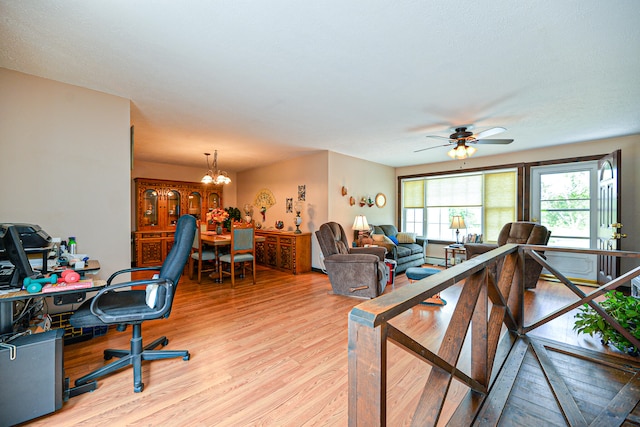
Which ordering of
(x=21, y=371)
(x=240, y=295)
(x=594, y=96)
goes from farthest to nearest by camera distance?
(x=240, y=295), (x=594, y=96), (x=21, y=371)

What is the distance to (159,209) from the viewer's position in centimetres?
633

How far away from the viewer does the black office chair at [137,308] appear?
70.0 inches

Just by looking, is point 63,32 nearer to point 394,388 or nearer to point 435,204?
point 394,388

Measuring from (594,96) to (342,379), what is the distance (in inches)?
149

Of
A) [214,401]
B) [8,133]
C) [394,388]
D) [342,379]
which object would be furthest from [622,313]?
[8,133]

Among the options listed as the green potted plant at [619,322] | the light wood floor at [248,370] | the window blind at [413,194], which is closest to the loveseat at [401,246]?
the window blind at [413,194]

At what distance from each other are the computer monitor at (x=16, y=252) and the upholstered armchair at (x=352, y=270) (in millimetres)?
3045

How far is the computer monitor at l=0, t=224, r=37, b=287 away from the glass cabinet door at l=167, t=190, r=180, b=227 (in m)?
5.05

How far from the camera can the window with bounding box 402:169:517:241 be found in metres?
5.64

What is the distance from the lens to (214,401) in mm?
1720

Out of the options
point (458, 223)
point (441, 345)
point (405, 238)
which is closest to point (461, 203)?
point (458, 223)

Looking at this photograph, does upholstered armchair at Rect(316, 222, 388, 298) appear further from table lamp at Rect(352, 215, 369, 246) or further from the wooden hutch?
the wooden hutch

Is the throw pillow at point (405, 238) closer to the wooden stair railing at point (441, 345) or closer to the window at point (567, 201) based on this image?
the window at point (567, 201)

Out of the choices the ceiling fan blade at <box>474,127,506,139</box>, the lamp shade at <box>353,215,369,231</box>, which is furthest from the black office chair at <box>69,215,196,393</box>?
the lamp shade at <box>353,215,369,231</box>
